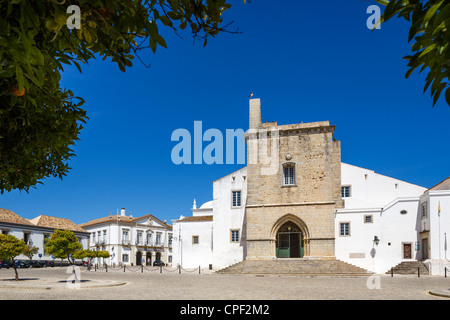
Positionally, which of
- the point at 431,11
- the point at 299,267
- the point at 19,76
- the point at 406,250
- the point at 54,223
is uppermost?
the point at 431,11

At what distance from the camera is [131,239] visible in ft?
204

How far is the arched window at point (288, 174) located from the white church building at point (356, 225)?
9cm

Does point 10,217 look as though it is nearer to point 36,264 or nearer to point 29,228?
point 29,228

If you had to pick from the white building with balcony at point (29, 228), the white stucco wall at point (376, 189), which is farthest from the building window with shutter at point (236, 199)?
the white building with balcony at point (29, 228)

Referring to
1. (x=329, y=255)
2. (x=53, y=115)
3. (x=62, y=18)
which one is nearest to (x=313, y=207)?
(x=329, y=255)

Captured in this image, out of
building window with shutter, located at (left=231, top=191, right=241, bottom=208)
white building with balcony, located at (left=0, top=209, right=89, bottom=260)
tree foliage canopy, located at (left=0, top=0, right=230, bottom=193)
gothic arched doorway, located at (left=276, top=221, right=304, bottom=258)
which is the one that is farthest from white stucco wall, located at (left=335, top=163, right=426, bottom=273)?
white building with balcony, located at (left=0, top=209, right=89, bottom=260)

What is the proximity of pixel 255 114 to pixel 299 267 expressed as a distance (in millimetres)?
14761

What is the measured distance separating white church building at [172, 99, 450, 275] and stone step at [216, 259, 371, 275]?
105cm

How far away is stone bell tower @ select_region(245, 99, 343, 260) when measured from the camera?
31234mm

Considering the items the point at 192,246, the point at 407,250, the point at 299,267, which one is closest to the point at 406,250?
the point at 407,250

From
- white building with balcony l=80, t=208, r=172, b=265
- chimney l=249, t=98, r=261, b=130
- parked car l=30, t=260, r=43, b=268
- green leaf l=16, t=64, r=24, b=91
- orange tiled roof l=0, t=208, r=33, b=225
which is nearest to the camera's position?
green leaf l=16, t=64, r=24, b=91

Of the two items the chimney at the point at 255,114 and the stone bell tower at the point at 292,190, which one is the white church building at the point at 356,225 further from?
the chimney at the point at 255,114

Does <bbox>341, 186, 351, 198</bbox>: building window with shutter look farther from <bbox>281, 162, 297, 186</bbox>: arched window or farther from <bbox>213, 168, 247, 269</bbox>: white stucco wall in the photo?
<bbox>213, 168, 247, 269</bbox>: white stucco wall
